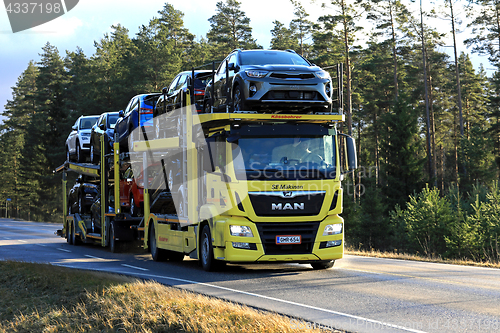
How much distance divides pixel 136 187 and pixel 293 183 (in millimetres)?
7215

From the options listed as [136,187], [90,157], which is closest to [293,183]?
[136,187]

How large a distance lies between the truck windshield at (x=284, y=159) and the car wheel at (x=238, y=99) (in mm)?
623

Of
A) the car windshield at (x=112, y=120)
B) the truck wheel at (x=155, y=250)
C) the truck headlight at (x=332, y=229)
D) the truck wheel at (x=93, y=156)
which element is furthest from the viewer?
A: the truck wheel at (x=93, y=156)

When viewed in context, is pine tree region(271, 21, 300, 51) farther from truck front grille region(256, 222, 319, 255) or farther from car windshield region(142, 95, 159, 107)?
truck front grille region(256, 222, 319, 255)

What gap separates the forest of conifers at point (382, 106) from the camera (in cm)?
2964

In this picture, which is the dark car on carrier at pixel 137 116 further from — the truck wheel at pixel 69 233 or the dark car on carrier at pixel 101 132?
the truck wheel at pixel 69 233

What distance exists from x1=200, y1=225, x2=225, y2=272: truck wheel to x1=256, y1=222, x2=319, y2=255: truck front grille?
1.24 m

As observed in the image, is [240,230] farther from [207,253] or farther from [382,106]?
[382,106]

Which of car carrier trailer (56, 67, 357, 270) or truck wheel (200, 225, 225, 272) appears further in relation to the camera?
truck wheel (200, 225, 225, 272)

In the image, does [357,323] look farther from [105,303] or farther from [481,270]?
[481,270]

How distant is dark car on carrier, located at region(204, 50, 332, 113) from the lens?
11141 millimetres

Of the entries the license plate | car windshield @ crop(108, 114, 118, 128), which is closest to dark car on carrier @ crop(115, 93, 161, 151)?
car windshield @ crop(108, 114, 118, 128)

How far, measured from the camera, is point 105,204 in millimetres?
18984

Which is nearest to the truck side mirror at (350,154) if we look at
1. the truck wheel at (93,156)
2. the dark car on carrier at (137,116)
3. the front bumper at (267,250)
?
the front bumper at (267,250)
